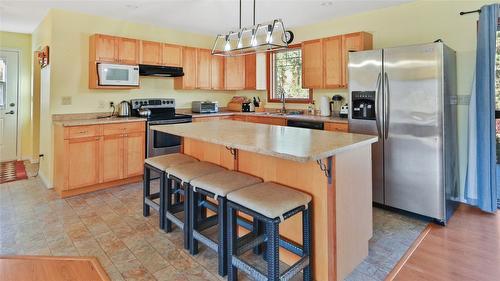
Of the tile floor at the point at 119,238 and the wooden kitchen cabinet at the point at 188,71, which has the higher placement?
the wooden kitchen cabinet at the point at 188,71

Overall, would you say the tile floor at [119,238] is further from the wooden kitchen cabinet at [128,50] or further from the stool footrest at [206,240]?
the wooden kitchen cabinet at [128,50]

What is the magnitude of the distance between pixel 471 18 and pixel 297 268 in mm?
3304

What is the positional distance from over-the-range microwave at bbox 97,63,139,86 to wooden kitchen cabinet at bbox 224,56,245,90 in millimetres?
1800

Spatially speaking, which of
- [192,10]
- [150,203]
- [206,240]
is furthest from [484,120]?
[192,10]

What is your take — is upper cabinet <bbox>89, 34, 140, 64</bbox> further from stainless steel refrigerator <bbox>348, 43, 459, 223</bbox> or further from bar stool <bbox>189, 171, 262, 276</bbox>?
stainless steel refrigerator <bbox>348, 43, 459, 223</bbox>

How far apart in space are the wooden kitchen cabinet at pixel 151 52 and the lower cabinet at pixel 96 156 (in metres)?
1.08

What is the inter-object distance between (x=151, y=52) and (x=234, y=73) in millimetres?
1670

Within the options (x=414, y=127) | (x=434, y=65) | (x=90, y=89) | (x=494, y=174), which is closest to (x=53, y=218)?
(x=90, y=89)

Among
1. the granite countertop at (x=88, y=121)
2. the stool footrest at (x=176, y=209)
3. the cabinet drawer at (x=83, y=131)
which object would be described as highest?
the granite countertop at (x=88, y=121)

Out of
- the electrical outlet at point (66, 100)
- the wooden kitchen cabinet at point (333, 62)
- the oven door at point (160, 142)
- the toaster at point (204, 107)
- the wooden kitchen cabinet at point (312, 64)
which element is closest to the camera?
the electrical outlet at point (66, 100)

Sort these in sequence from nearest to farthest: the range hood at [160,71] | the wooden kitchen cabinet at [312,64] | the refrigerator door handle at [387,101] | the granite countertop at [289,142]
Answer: the granite countertop at [289,142], the refrigerator door handle at [387,101], the wooden kitchen cabinet at [312,64], the range hood at [160,71]

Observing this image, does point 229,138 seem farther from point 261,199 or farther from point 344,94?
point 344,94

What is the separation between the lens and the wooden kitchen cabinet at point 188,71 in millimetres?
5145

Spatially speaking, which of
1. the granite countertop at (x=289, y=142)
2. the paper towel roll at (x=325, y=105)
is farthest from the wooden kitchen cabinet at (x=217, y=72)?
the granite countertop at (x=289, y=142)
